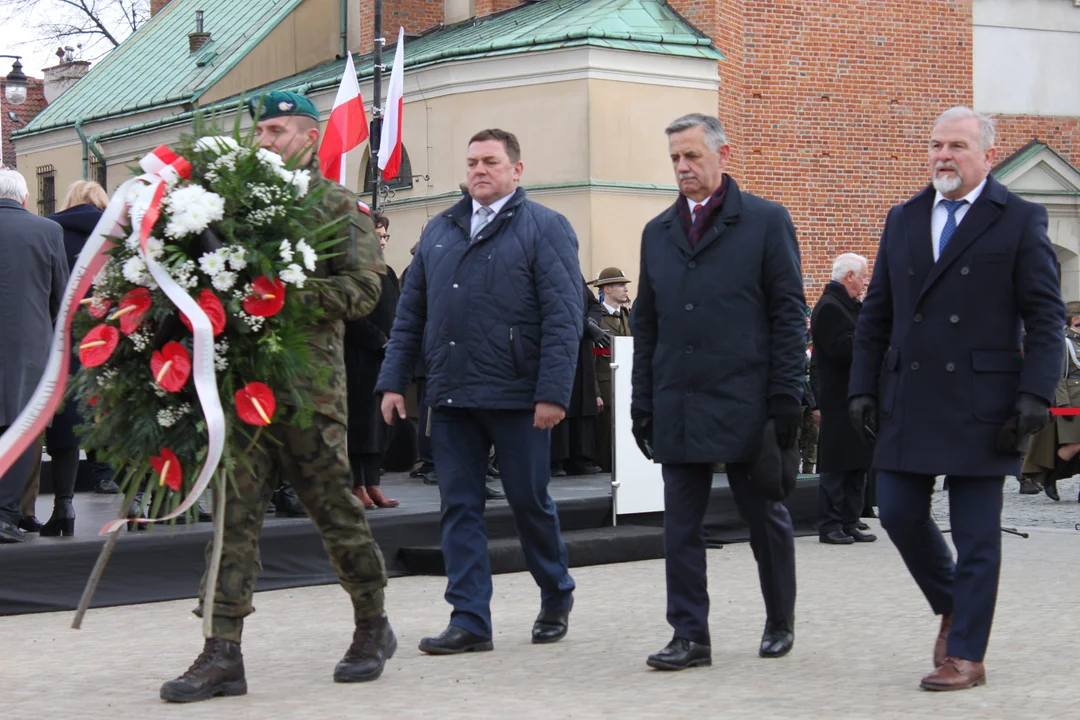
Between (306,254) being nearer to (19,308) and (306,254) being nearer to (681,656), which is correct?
(681,656)

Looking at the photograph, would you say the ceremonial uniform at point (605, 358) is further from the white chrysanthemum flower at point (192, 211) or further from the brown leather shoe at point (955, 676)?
the white chrysanthemum flower at point (192, 211)

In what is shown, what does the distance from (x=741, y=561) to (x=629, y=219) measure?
1654cm

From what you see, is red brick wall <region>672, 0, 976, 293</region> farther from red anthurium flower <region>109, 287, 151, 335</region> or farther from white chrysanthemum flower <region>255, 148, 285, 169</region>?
red anthurium flower <region>109, 287, 151, 335</region>

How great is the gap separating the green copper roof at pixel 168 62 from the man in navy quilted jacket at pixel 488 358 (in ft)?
95.8

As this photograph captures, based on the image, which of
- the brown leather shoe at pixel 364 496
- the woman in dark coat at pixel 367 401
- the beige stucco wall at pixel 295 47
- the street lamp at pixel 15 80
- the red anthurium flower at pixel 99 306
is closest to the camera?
the red anthurium flower at pixel 99 306

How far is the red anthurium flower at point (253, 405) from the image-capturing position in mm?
5699

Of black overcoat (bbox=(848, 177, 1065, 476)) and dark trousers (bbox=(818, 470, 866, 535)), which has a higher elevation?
black overcoat (bbox=(848, 177, 1065, 476))

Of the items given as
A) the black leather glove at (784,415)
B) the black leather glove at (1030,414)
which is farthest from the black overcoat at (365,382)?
the black leather glove at (1030,414)

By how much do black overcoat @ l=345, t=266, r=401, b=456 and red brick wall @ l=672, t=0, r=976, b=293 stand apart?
17.9m

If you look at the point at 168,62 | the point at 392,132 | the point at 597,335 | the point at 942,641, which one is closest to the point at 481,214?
the point at 942,641

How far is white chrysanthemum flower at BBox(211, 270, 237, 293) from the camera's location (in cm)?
565

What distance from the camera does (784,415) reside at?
6.49m

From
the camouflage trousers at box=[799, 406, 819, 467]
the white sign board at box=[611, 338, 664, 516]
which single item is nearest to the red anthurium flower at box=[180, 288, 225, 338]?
the white sign board at box=[611, 338, 664, 516]

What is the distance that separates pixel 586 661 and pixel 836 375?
15.7 feet
